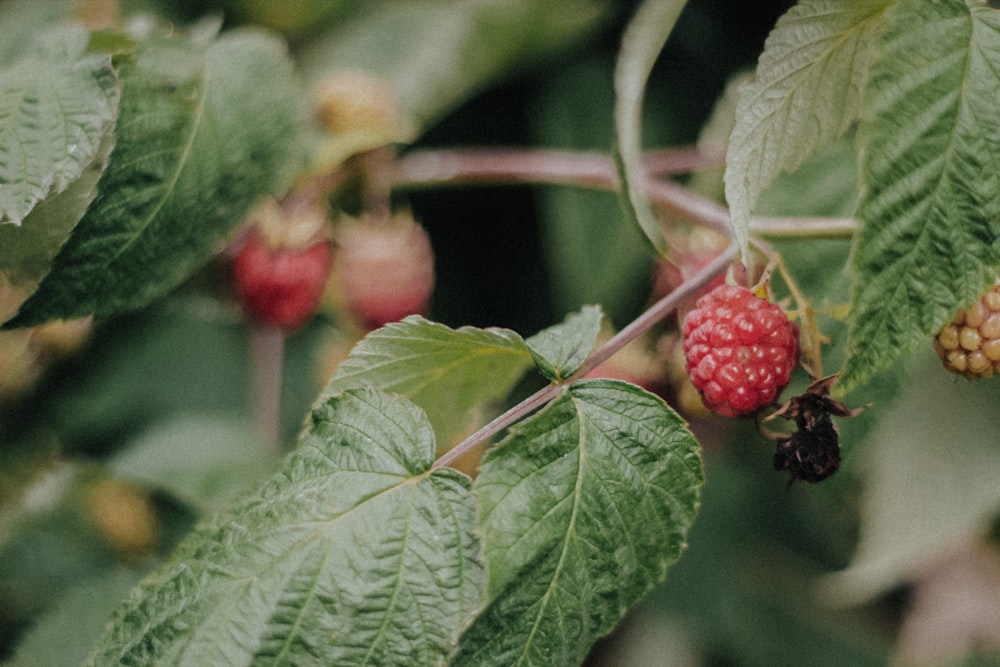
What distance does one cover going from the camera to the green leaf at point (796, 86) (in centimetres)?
42

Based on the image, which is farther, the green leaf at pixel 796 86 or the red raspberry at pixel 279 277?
the red raspberry at pixel 279 277

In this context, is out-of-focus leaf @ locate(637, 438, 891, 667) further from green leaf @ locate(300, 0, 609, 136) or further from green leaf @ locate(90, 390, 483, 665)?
green leaf @ locate(90, 390, 483, 665)

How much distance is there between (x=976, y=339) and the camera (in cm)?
40

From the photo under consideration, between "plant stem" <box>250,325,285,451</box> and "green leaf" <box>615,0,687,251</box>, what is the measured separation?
453 mm

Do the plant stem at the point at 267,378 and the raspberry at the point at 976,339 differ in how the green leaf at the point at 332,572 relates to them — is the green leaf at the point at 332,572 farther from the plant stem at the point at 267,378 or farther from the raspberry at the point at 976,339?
the plant stem at the point at 267,378

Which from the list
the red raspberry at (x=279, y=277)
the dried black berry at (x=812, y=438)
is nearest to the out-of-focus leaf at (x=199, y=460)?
the red raspberry at (x=279, y=277)

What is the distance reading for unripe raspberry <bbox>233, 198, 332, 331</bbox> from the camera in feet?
2.62

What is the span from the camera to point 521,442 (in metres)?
0.41

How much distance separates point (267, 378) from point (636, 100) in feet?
1.76

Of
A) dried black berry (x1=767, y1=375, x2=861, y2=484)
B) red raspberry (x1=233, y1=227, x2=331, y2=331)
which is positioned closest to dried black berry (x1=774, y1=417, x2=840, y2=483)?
dried black berry (x1=767, y1=375, x2=861, y2=484)

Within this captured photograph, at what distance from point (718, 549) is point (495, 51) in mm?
729

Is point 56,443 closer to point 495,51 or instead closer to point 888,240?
point 495,51

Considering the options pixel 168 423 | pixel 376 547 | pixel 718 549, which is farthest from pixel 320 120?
pixel 718 549

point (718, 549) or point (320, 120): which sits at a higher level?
point (320, 120)
